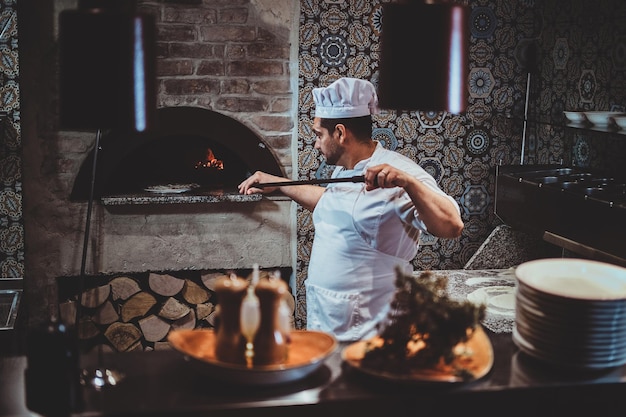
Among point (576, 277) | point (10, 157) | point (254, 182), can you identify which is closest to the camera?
point (576, 277)

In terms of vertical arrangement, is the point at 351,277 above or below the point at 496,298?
above

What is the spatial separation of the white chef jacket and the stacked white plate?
3.24 ft

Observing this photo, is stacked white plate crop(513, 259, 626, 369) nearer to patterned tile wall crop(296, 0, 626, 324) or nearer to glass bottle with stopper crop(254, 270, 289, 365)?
glass bottle with stopper crop(254, 270, 289, 365)

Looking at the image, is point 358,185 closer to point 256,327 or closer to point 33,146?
point 256,327

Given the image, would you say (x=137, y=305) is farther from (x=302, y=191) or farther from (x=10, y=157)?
(x=302, y=191)

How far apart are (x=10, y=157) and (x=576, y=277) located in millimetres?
2883

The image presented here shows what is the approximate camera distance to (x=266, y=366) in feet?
5.78

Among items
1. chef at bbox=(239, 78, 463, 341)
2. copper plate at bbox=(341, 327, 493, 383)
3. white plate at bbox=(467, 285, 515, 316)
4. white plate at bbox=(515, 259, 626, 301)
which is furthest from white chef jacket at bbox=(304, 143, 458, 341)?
copper plate at bbox=(341, 327, 493, 383)

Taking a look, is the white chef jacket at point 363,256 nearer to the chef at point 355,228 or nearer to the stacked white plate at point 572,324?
the chef at point 355,228

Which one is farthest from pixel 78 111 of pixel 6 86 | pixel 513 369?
pixel 6 86

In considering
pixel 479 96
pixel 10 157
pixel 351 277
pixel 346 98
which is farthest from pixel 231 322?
pixel 479 96

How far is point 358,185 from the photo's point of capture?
123 inches

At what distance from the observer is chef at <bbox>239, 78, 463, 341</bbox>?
297 centimetres

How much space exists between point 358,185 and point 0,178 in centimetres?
190
